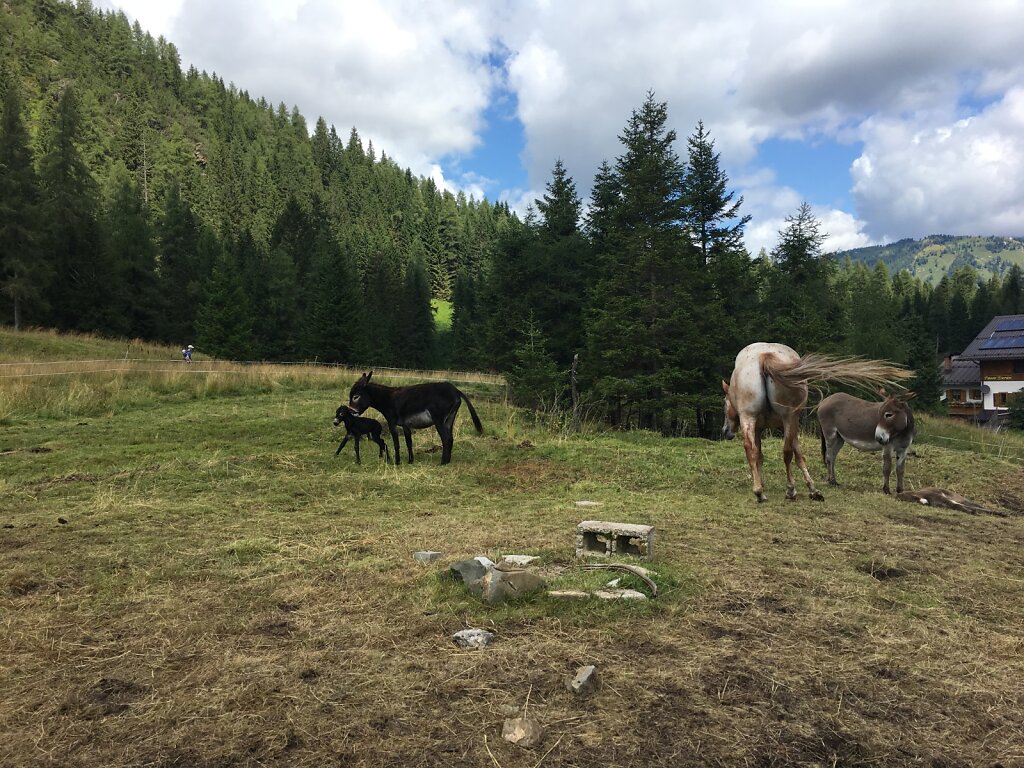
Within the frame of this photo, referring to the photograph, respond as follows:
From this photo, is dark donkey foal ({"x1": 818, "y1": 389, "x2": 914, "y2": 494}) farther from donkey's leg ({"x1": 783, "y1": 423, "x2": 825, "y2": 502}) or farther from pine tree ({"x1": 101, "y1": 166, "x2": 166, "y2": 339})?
pine tree ({"x1": 101, "y1": 166, "x2": 166, "y2": 339})

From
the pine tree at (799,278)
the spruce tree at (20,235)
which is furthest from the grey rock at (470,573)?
the spruce tree at (20,235)

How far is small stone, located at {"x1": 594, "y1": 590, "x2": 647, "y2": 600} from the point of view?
4.02 meters

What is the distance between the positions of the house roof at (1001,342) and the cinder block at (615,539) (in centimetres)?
6256

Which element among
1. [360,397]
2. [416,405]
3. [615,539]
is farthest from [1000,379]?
[615,539]

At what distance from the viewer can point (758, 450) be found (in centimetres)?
786

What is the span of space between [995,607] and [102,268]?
57376 mm

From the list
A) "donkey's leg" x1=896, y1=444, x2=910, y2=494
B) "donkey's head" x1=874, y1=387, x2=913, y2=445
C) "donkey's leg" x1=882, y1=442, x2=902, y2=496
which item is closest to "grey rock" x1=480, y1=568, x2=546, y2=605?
"donkey's head" x1=874, y1=387, x2=913, y2=445

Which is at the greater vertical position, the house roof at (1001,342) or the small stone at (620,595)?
the house roof at (1001,342)

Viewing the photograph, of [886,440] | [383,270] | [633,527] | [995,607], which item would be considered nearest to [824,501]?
[886,440]

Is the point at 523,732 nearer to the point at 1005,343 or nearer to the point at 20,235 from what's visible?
the point at 20,235

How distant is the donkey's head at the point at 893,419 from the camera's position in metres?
8.27

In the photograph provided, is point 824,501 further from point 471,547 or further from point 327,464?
point 327,464

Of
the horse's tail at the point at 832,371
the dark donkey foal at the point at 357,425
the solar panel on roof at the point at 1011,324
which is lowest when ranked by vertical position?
the dark donkey foal at the point at 357,425

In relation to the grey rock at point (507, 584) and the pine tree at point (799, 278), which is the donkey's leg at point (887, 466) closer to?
the grey rock at point (507, 584)
